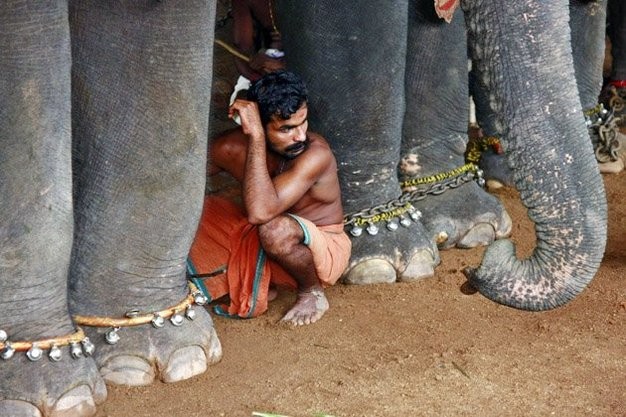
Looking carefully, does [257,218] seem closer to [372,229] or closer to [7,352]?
[372,229]

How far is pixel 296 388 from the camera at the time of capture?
3389 millimetres

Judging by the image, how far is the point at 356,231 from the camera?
416 cm

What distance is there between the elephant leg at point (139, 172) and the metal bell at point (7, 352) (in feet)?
0.97

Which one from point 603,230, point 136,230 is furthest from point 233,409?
point 603,230

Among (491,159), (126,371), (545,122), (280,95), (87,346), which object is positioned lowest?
(491,159)

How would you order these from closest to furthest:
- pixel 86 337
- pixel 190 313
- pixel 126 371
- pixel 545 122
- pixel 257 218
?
pixel 545 122
pixel 86 337
pixel 126 371
pixel 190 313
pixel 257 218

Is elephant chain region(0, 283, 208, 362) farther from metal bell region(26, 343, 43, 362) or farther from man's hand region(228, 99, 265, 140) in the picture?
man's hand region(228, 99, 265, 140)

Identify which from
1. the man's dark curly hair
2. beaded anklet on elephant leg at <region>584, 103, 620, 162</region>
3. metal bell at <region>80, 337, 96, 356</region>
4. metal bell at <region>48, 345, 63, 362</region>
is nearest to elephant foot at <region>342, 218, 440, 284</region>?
the man's dark curly hair

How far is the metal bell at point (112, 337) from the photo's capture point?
3354 millimetres

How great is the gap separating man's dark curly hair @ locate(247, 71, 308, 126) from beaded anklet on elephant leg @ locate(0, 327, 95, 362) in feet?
2.83

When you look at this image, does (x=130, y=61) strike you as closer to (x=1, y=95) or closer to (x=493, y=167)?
(x=1, y=95)

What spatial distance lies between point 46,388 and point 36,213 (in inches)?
14.9

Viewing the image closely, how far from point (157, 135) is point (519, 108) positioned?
0.94 m

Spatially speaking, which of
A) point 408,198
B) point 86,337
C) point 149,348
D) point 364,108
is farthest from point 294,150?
point 86,337
